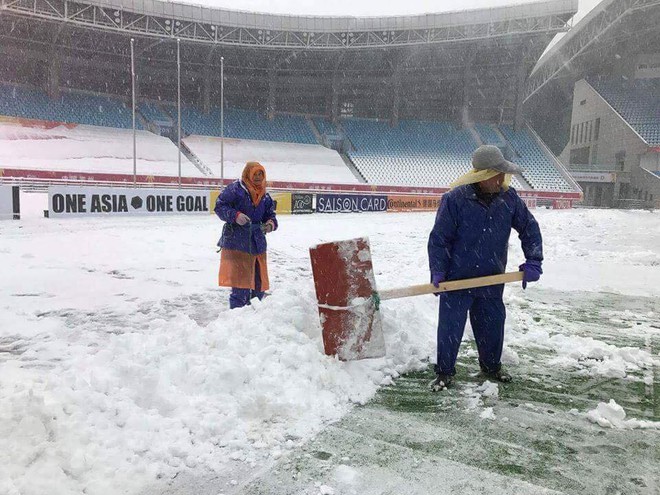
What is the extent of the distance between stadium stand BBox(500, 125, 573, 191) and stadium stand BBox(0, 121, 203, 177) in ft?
72.1

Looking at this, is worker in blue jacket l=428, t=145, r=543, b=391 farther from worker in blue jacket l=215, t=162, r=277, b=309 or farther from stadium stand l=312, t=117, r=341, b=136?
stadium stand l=312, t=117, r=341, b=136

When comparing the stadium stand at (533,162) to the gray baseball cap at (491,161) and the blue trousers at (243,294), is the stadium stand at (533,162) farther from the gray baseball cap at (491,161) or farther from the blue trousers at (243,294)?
the gray baseball cap at (491,161)

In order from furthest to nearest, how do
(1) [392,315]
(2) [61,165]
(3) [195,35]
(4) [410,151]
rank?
(4) [410,151], (3) [195,35], (2) [61,165], (1) [392,315]

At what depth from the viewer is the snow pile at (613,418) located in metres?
2.74

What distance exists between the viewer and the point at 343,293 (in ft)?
11.2

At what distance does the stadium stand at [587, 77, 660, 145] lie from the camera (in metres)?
35.9

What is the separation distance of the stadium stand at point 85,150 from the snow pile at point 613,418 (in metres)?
24.6

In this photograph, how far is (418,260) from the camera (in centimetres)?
920

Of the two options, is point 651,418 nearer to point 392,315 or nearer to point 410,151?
point 392,315

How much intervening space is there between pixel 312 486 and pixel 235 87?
36.9 m

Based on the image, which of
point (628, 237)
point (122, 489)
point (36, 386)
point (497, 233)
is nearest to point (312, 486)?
point (122, 489)

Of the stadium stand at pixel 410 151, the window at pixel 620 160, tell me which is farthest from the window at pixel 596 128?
the stadium stand at pixel 410 151

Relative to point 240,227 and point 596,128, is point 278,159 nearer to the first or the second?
point 596,128

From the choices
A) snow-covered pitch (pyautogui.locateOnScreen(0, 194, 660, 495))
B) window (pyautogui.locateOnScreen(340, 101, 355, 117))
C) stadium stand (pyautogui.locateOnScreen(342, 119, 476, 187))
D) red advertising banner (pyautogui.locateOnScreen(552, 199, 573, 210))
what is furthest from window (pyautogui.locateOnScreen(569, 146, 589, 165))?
snow-covered pitch (pyautogui.locateOnScreen(0, 194, 660, 495))
